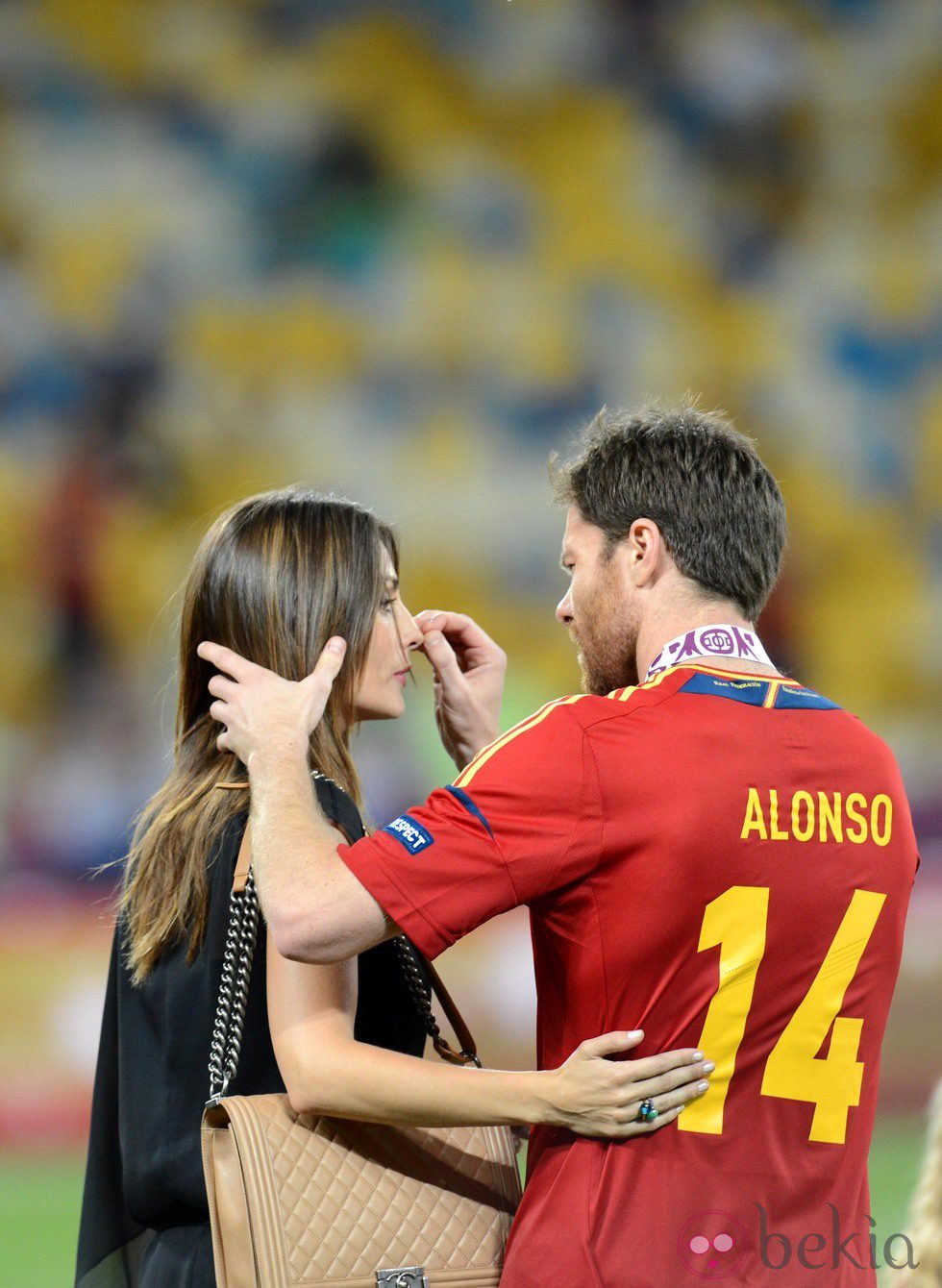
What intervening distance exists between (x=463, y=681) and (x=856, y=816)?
922 millimetres

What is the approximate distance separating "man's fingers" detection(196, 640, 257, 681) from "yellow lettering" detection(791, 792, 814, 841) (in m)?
0.63

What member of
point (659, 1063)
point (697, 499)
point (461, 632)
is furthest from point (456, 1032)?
point (461, 632)

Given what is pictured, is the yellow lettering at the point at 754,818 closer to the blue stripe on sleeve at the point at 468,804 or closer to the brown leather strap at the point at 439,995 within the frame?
the blue stripe on sleeve at the point at 468,804

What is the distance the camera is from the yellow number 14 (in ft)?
4.92

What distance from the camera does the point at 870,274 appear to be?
25.7 ft

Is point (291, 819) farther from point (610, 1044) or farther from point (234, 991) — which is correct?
point (610, 1044)

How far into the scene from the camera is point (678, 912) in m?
1.48

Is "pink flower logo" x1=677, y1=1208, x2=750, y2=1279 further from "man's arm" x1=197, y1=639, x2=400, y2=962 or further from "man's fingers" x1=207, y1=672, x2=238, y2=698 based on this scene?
"man's fingers" x1=207, y1=672, x2=238, y2=698

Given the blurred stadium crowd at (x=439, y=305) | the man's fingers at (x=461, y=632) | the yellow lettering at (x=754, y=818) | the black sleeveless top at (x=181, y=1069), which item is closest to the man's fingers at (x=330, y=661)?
the black sleeveless top at (x=181, y=1069)

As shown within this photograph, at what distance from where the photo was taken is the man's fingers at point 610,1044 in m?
1.47

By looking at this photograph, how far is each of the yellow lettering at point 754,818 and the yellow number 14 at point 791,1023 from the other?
0.06 m

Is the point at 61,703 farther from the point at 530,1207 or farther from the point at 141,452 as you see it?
the point at 530,1207

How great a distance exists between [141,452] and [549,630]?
2141mm

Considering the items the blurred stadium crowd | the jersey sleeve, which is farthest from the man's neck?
the blurred stadium crowd
